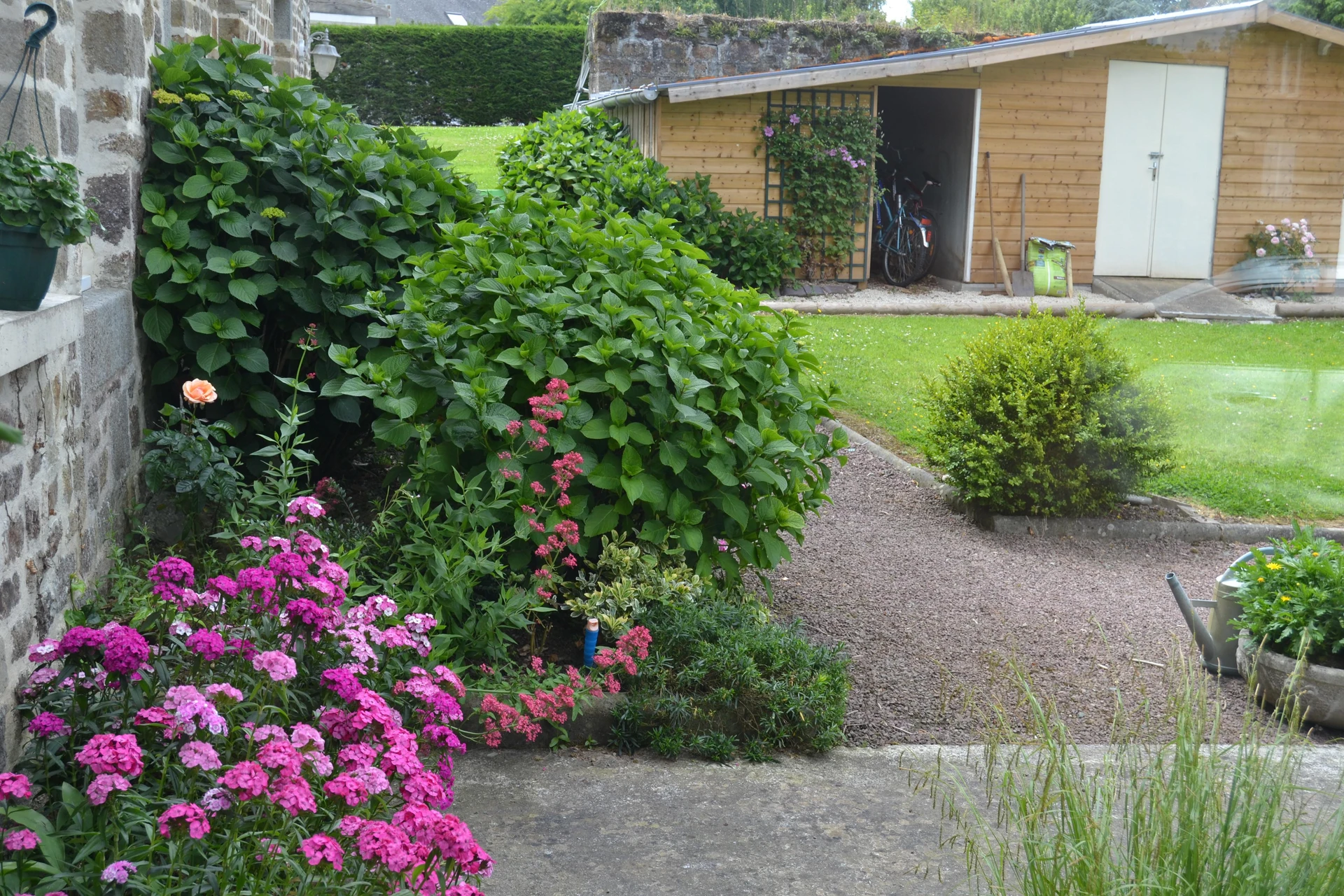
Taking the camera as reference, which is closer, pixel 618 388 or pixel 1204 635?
pixel 618 388

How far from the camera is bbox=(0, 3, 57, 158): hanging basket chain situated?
2645mm

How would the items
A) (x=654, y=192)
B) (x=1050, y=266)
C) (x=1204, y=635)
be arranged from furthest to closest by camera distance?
(x=1050, y=266) < (x=654, y=192) < (x=1204, y=635)

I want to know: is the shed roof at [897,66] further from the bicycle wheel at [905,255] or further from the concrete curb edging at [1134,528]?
the concrete curb edging at [1134,528]

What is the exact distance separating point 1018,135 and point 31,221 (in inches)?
513

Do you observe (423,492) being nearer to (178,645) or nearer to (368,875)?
(178,645)

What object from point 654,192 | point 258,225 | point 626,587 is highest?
point 654,192

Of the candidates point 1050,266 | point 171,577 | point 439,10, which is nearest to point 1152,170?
point 1050,266

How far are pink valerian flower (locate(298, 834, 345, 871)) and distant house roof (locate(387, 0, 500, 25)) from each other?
133 feet

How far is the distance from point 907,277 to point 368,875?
43.2 feet

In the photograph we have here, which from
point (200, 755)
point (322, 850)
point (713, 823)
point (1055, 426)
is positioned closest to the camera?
point (322, 850)

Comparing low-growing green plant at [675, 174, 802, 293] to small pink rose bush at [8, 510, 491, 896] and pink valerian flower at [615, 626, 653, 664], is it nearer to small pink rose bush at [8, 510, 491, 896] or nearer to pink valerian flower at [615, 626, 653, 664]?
pink valerian flower at [615, 626, 653, 664]

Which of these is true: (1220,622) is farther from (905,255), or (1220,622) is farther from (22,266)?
(905,255)

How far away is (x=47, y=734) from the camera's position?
1.85 metres

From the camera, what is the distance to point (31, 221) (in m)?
2.30
